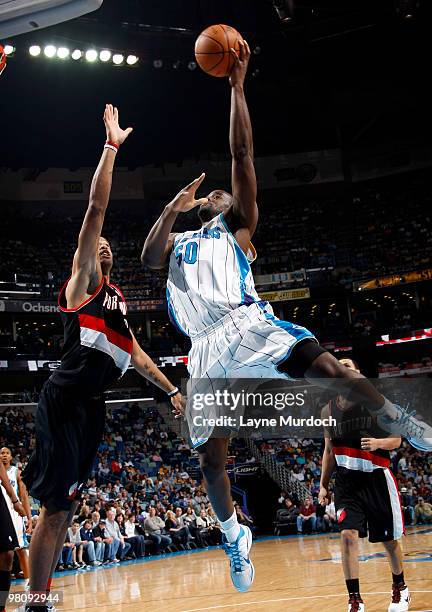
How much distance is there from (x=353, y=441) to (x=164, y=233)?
10.4ft

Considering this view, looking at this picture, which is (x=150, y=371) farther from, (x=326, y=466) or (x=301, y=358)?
(x=326, y=466)

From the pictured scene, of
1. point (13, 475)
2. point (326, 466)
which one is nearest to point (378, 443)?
point (326, 466)

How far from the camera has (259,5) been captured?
2130cm

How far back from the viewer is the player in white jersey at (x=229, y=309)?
15.3 feet

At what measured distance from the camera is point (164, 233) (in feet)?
17.0

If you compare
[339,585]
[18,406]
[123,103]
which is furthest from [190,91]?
[339,585]

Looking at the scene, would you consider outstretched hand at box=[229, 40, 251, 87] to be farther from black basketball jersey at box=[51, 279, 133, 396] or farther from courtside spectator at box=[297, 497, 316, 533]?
courtside spectator at box=[297, 497, 316, 533]

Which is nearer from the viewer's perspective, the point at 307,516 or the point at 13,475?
the point at 13,475

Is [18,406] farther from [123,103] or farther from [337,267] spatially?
[337,267]

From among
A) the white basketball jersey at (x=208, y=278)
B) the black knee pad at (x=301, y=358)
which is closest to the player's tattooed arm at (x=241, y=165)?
the white basketball jersey at (x=208, y=278)

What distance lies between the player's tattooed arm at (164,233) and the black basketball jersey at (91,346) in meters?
0.47

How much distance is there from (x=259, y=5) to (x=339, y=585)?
1767 centimetres

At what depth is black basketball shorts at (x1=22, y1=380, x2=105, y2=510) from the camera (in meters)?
4.50

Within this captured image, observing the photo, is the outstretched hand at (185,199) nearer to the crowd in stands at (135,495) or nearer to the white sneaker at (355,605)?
the white sneaker at (355,605)
